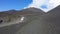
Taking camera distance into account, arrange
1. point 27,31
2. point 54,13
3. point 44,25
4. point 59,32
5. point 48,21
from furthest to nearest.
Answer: point 54,13 < point 48,21 < point 44,25 < point 27,31 < point 59,32

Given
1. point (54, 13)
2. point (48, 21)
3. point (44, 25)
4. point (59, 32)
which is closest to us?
point (59, 32)

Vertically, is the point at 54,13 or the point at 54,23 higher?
the point at 54,13

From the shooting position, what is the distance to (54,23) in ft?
30.9

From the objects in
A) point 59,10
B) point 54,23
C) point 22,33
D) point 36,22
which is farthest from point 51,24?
point 59,10

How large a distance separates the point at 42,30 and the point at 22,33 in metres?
1.05

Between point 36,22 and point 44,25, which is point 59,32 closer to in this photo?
point 44,25

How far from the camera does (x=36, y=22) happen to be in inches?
380

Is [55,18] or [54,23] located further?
[55,18]

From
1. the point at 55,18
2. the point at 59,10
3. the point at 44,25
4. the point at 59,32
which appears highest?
the point at 59,10

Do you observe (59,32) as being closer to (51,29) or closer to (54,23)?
(51,29)

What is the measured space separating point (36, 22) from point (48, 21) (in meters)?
0.78

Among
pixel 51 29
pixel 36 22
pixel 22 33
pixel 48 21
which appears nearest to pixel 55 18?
pixel 48 21

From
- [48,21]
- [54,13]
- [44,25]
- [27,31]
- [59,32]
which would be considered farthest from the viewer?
[54,13]

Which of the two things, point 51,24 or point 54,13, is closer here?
point 51,24
